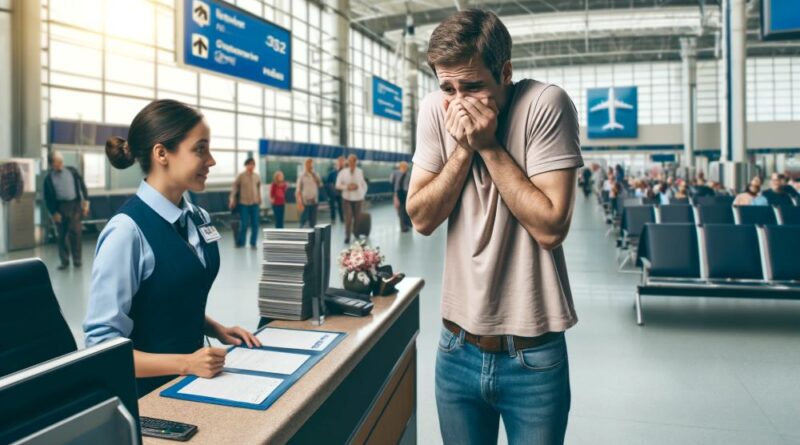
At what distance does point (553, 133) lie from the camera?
1.21 meters

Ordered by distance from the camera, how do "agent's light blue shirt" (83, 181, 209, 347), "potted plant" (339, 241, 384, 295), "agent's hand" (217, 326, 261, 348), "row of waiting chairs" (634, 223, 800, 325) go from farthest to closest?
"row of waiting chairs" (634, 223, 800, 325), "potted plant" (339, 241, 384, 295), "agent's hand" (217, 326, 261, 348), "agent's light blue shirt" (83, 181, 209, 347)

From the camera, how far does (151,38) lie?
14.8 m

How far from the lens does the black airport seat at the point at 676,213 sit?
768 cm

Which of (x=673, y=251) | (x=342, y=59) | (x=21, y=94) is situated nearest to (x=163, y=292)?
(x=673, y=251)

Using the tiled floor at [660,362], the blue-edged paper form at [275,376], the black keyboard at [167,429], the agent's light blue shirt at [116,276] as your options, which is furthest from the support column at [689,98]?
the black keyboard at [167,429]

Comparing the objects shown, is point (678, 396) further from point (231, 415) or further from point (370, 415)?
point (231, 415)

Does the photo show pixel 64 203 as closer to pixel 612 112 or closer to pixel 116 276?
pixel 116 276

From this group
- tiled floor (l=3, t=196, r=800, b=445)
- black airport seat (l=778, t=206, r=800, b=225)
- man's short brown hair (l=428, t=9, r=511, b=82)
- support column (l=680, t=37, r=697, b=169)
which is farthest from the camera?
support column (l=680, t=37, r=697, b=169)

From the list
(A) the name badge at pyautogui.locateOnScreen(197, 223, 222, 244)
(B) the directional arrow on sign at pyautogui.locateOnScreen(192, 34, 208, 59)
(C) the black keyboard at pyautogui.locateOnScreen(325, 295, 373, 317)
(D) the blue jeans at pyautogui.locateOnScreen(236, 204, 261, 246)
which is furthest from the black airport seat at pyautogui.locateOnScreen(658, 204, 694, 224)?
(A) the name badge at pyautogui.locateOnScreen(197, 223, 222, 244)

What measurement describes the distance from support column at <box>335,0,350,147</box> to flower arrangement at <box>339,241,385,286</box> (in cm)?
1900

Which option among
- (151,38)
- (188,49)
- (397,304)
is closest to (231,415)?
(397,304)

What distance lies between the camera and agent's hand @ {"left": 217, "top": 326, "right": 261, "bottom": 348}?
6.07ft

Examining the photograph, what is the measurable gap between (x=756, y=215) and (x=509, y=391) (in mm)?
7633

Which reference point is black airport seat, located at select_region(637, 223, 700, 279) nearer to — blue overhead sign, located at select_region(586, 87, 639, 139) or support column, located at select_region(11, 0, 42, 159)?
support column, located at select_region(11, 0, 42, 159)
